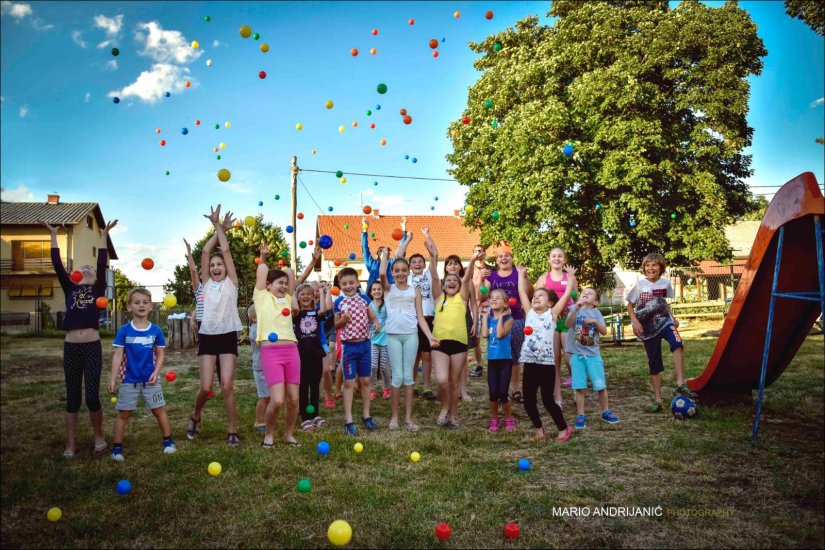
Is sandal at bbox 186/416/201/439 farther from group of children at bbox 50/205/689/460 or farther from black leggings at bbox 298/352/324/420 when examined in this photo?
black leggings at bbox 298/352/324/420

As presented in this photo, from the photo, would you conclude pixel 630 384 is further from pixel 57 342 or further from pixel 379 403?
pixel 57 342

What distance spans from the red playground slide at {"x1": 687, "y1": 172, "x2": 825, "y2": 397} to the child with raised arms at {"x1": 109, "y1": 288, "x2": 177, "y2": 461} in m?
5.92

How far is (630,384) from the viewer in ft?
26.6

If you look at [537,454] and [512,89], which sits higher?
[512,89]

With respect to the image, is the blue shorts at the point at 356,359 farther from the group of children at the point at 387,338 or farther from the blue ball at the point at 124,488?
the blue ball at the point at 124,488

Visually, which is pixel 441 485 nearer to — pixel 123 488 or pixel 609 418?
pixel 123 488

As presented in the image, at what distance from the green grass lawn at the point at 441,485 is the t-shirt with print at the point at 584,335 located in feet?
2.75

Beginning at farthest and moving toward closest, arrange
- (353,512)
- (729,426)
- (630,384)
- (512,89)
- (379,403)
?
1. (512,89)
2. (630,384)
3. (379,403)
4. (729,426)
5. (353,512)

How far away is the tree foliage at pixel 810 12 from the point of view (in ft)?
29.0

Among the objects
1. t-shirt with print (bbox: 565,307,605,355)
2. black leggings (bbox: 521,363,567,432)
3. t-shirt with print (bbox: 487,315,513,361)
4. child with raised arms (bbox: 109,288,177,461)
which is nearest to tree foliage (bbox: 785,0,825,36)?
t-shirt with print (bbox: 565,307,605,355)

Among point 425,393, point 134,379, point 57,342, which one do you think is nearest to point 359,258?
point 57,342

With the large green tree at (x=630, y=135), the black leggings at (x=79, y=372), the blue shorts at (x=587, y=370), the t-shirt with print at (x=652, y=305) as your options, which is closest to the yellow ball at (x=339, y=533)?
the black leggings at (x=79, y=372)

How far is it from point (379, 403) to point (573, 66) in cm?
1384

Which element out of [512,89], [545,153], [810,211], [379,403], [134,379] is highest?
[512,89]
